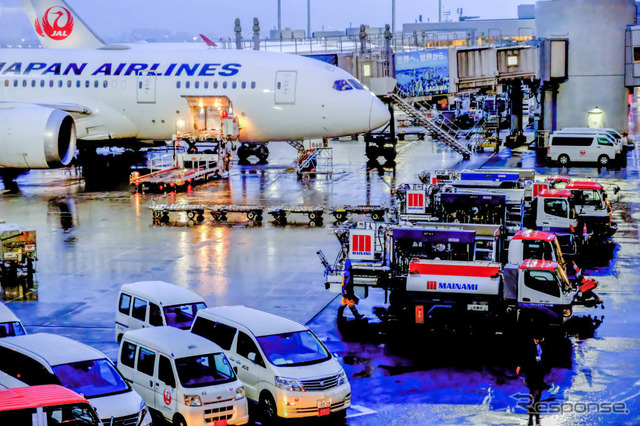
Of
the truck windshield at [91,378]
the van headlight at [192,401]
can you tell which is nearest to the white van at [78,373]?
the truck windshield at [91,378]

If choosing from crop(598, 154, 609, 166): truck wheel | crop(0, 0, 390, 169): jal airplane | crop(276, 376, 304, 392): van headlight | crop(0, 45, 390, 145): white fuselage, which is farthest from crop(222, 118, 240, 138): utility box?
crop(276, 376, 304, 392): van headlight

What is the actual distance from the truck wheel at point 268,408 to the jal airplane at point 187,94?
27.8m

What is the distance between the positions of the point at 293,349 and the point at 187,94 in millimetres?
29224

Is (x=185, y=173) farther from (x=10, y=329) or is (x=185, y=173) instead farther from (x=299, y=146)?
(x=10, y=329)

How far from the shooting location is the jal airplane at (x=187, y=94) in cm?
4394

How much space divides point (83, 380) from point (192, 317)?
4605mm

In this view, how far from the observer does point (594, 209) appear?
3195 centimetres

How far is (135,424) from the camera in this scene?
14383 mm

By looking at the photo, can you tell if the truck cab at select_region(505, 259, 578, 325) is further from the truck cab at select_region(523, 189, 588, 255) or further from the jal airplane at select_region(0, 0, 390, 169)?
the jal airplane at select_region(0, 0, 390, 169)

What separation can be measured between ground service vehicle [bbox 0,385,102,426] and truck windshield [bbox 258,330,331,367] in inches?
165

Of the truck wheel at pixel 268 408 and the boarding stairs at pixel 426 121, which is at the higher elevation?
the boarding stairs at pixel 426 121

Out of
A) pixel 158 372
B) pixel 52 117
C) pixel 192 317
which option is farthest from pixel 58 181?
pixel 158 372

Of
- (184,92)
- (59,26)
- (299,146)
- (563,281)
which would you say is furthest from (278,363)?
(59,26)

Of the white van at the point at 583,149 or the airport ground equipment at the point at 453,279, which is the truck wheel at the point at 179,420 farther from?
the white van at the point at 583,149
